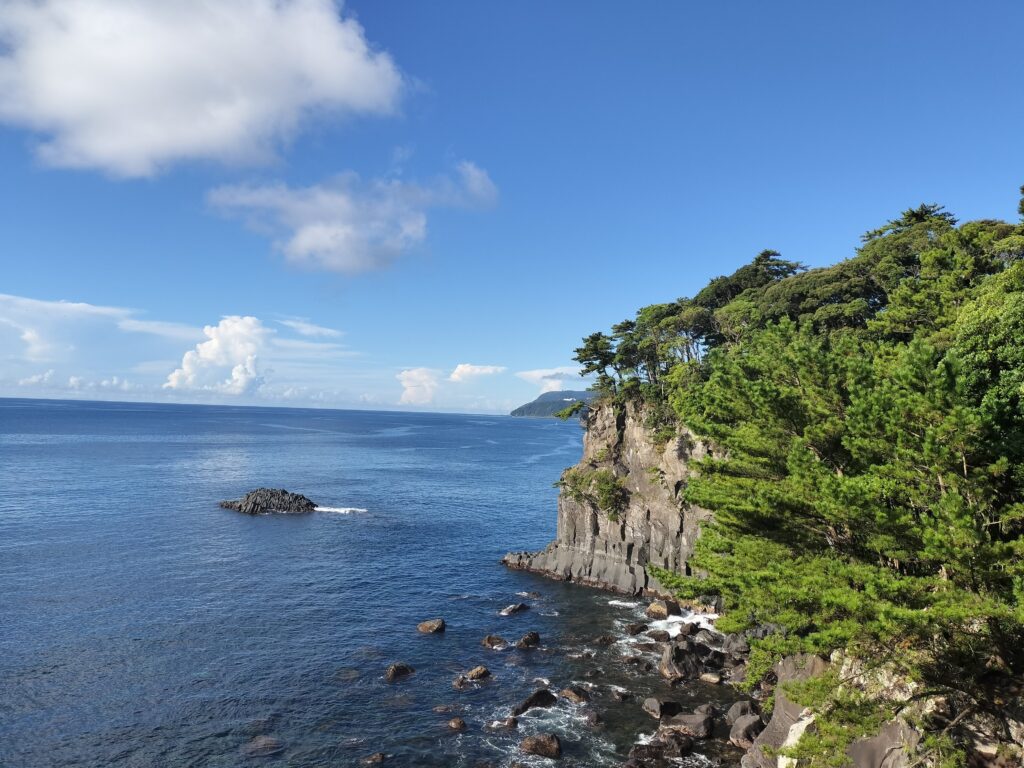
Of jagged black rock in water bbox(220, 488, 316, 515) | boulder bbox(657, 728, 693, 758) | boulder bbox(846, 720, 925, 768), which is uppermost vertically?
boulder bbox(846, 720, 925, 768)

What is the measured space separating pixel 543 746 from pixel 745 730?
11.7m

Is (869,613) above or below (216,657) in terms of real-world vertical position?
above

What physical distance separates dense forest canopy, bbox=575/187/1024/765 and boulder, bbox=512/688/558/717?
14.1 meters

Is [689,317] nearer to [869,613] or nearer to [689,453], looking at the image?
[689,453]

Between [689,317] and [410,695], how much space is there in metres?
61.9

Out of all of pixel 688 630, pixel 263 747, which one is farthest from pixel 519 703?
pixel 688 630

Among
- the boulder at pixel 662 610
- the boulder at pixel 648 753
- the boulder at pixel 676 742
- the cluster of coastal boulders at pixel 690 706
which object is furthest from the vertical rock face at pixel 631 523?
the boulder at pixel 648 753

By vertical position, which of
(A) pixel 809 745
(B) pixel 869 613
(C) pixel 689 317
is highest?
(C) pixel 689 317

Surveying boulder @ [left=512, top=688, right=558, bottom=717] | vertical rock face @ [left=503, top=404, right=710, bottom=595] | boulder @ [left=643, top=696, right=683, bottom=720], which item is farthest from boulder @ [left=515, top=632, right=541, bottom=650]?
vertical rock face @ [left=503, top=404, right=710, bottom=595]

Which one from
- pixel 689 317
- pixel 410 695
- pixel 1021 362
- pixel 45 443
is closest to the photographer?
pixel 1021 362

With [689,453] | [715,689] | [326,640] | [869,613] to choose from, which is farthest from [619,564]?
[869,613]

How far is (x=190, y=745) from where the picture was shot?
32750 millimetres

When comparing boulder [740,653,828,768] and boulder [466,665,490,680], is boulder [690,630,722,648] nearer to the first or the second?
boulder [740,653,828,768]

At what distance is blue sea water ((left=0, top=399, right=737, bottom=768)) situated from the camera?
3359 centimetres
